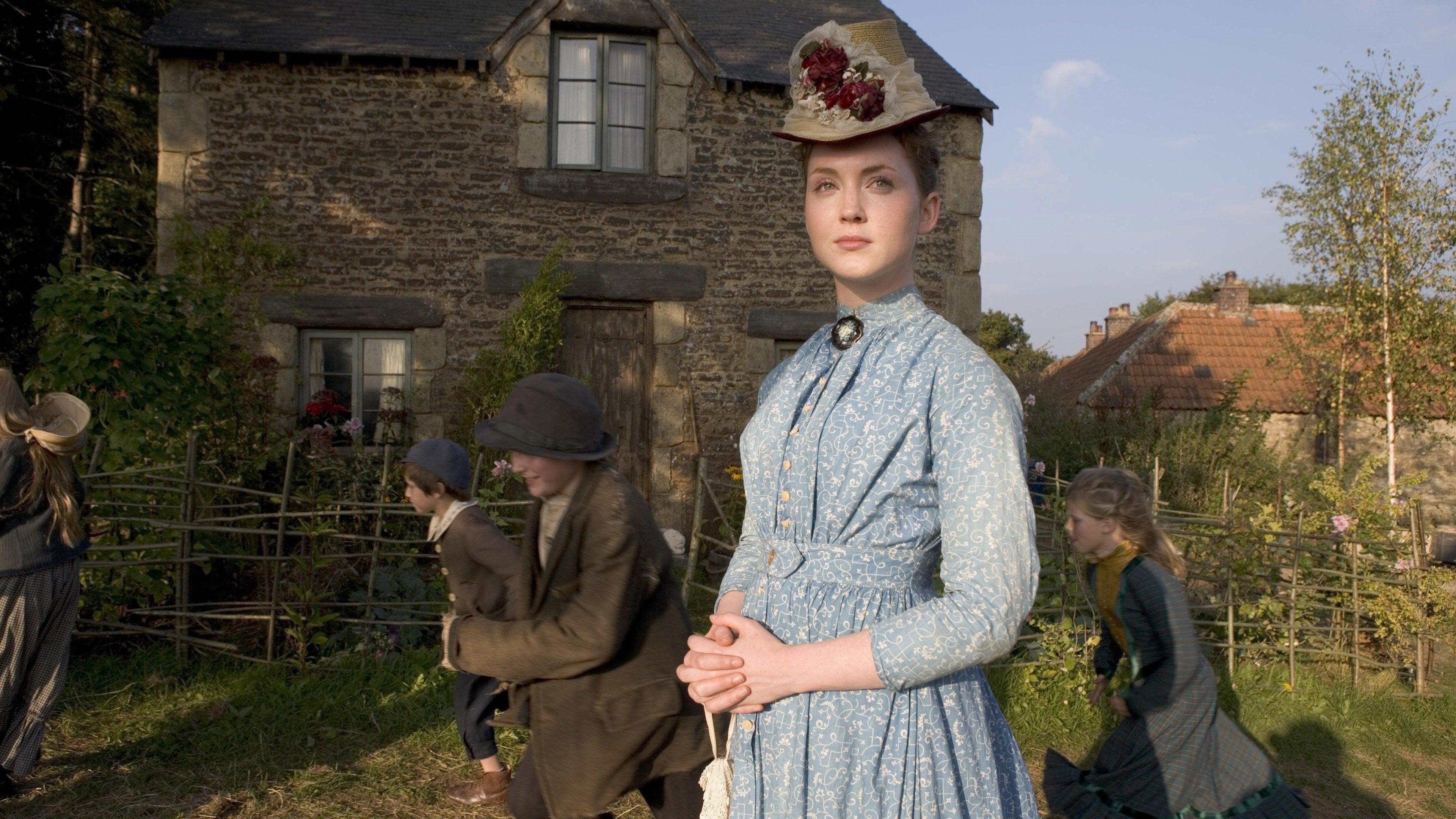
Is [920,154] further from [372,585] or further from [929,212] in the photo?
[372,585]

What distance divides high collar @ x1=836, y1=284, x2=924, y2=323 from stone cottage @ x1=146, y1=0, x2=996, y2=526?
24.6 ft

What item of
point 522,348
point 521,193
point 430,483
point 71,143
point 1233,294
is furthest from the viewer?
point 1233,294

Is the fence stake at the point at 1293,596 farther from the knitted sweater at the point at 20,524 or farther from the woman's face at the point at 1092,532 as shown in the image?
the knitted sweater at the point at 20,524

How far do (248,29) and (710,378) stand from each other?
16.3 feet

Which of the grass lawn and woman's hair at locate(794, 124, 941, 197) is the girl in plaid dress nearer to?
the grass lawn

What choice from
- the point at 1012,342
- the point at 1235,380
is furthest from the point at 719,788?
the point at 1012,342

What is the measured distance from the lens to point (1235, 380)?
Result: 486 inches

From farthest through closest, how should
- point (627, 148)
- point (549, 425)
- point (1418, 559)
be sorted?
point (627, 148), point (1418, 559), point (549, 425)

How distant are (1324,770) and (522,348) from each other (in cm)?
635

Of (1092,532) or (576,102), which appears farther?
(576,102)

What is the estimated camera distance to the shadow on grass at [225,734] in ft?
13.7

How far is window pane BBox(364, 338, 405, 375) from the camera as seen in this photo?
29.1ft

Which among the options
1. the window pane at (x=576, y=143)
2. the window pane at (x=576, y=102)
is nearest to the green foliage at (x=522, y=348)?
the window pane at (x=576, y=143)

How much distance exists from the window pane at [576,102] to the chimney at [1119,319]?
1793 cm
